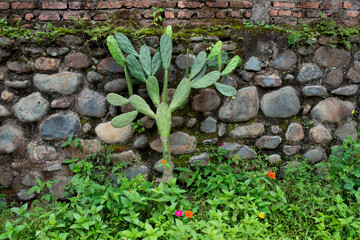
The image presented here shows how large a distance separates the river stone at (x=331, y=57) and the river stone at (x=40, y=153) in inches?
93.0

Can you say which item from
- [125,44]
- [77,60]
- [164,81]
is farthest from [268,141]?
[77,60]

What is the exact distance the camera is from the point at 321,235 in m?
1.83

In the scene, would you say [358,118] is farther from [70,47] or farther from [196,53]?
[70,47]

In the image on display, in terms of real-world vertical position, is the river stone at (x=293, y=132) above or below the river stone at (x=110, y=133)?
below

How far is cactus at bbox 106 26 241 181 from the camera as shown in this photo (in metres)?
2.23

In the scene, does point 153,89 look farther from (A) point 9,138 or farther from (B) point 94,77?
(A) point 9,138

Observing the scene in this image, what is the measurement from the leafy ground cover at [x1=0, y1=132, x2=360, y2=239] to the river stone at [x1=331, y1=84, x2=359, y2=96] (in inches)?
20.2

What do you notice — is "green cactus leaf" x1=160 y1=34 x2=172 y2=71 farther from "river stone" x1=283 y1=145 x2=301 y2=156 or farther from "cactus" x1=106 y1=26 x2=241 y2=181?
"river stone" x1=283 y1=145 x2=301 y2=156

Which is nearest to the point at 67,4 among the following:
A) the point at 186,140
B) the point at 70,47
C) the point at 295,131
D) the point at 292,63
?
the point at 70,47

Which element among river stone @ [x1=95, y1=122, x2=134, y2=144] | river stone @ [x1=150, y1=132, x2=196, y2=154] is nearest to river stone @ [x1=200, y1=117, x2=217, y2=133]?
river stone @ [x1=150, y1=132, x2=196, y2=154]

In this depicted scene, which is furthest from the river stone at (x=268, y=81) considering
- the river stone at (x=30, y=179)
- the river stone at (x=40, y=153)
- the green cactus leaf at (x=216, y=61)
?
the river stone at (x=30, y=179)

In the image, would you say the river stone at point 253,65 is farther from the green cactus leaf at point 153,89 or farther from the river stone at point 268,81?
the green cactus leaf at point 153,89

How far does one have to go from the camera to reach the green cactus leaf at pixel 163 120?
2.24 meters

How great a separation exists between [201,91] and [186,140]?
428mm
